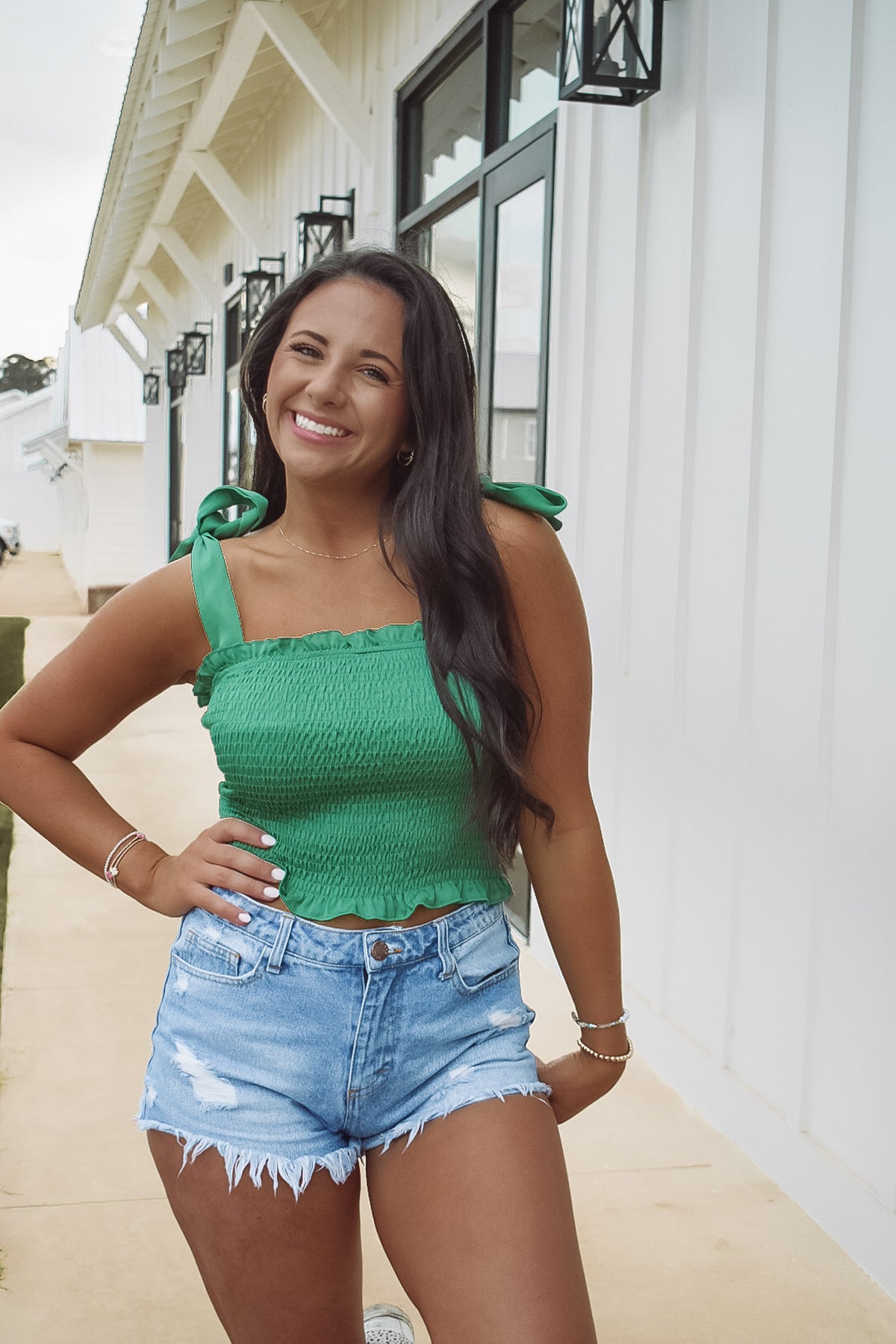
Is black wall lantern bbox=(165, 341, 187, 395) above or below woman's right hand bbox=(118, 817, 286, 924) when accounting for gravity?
above

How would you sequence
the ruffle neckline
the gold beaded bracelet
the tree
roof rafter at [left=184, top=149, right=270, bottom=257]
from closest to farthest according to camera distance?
the ruffle neckline < the gold beaded bracelet < roof rafter at [left=184, top=149, right=270, bottom=257] < the tree

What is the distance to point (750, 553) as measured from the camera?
280cm

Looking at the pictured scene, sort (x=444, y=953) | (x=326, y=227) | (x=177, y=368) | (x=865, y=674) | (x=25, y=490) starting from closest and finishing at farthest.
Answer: (x=444, y=953) < (x=865, y=674) < (x=326, y=227) < (x=177, y=368) < (x=25, y=490)

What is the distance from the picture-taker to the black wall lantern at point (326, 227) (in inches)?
267

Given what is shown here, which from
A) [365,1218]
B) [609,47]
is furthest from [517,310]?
[365,1218]

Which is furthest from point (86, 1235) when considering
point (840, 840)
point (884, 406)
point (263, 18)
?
point (263, 18)

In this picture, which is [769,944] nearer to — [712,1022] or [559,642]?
[712,1022]

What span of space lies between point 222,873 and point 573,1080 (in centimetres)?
52

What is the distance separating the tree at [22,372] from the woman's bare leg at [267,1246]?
77526mm

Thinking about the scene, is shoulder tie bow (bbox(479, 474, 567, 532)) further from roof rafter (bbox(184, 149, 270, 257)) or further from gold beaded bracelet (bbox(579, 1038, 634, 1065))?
roof rafter (bbox(184, 149, 270, 257))

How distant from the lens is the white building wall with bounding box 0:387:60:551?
154 ft

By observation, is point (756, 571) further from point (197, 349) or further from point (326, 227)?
→ point (197, 349)

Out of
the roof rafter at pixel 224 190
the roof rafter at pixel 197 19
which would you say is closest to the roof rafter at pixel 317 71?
the roof rafter at pixel 197 19

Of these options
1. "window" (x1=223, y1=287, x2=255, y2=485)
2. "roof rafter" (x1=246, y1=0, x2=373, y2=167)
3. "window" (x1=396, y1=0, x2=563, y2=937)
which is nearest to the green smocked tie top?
"window" (x1=396, y1=0, x2=563, y2=937)
